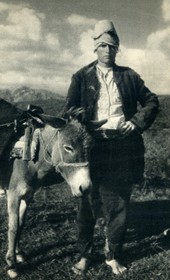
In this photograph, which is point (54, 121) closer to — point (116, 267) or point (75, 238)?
point (116, 267)

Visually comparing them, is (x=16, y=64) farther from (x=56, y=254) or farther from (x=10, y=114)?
(x=56, y=254)

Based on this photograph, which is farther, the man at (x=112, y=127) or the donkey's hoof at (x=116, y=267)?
the donkey's hoof at (x=116, y=267)

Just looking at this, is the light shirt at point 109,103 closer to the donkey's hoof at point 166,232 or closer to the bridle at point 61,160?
the bridle at point 61,160

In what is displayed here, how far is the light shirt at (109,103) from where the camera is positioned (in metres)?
2.59

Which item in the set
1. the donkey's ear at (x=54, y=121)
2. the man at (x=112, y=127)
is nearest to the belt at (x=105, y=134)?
the man at (x=112, y=127)

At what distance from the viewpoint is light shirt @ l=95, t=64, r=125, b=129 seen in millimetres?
2590

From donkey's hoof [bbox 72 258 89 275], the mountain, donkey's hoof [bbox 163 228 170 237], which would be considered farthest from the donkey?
donkey's hoof [bbox 163 228 170 237]

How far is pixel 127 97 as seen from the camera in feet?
8.54

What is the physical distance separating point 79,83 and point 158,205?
2.47 meters

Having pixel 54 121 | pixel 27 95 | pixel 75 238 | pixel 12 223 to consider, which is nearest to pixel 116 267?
pixel 75 238

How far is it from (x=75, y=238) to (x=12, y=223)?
3.17ft

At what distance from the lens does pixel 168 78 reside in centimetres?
350

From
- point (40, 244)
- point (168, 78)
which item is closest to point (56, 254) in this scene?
point (40, 244)

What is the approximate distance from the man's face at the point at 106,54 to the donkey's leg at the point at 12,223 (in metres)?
1.20
